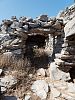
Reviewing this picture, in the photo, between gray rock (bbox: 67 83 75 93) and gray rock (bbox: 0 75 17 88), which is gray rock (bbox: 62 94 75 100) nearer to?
gray rock (bbox: 67 83 75 93)

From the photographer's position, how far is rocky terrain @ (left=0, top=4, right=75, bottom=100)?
7.29 meters

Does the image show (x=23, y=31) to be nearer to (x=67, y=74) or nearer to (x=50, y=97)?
(x=67, y=74)

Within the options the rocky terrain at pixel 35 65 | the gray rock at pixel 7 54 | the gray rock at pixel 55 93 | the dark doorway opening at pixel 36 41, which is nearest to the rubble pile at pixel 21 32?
the rocky terrain at pixel 35 65

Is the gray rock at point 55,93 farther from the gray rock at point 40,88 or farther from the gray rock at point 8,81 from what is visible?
the gray rock at point 8,81

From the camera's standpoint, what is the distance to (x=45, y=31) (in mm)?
10734

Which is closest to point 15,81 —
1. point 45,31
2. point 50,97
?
point 50,97

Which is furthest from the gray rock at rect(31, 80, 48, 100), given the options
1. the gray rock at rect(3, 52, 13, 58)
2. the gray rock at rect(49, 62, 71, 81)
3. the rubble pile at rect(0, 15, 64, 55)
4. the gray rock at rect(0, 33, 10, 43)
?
the gray rock at rect(0, 33, 10, 43)

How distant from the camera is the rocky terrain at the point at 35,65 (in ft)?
23.9

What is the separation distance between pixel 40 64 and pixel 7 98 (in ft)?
12.4

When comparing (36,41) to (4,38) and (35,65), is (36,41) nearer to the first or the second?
(4,38)

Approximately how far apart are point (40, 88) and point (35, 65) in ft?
8.79

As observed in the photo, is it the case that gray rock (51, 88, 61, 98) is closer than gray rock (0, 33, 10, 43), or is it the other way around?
gray rock (51, 88, 61, 98)

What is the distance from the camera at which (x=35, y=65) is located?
400 inches

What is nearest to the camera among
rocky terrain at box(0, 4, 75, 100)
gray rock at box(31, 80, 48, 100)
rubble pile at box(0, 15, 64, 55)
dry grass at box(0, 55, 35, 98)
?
gray rock at box(31, 80, 48, 100)
